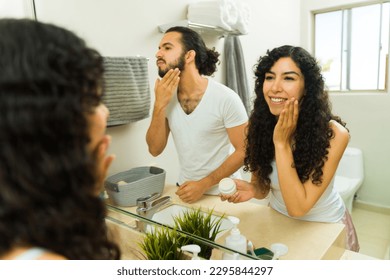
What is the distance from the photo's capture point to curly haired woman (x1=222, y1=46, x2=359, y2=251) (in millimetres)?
718

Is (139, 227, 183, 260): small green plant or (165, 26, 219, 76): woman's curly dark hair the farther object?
(165, 26, 219, 76): woman's curly dark hair

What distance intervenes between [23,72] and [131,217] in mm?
580

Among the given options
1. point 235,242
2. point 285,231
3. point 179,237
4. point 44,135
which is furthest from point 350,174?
point 44,135

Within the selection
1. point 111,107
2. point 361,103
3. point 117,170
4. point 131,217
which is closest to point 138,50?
point 111,107

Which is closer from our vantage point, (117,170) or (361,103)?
(361,103)

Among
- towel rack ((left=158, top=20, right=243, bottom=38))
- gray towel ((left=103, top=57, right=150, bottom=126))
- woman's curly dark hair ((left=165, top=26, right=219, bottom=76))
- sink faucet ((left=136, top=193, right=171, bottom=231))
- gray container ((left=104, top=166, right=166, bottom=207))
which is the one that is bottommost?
sink faucet ((left=136, top=193, right=171, bottom=231))

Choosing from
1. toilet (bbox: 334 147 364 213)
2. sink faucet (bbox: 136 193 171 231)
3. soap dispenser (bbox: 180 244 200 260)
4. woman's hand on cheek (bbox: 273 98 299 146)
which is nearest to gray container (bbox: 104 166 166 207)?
sink faucet (bbox: 136 193 171 231)

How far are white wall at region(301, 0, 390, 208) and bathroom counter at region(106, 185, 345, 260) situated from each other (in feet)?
0.39

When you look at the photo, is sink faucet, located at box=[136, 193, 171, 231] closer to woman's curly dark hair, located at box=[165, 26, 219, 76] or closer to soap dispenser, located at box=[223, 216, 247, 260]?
soap dispenser, located at box=[223, 216, 247, 260]

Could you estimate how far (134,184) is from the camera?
894mm

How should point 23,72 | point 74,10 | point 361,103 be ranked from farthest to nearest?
1. point 74,10
2. point 361,103
3. point 23,72

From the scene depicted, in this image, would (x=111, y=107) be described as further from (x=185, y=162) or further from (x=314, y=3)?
(x=314, y=3)

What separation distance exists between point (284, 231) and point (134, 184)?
0.45m

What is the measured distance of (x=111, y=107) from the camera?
0.88m
